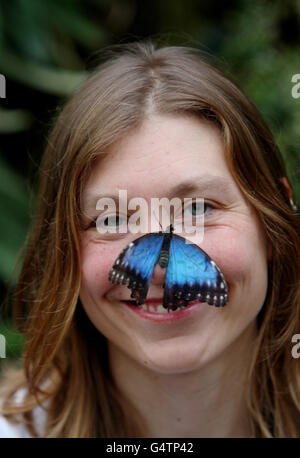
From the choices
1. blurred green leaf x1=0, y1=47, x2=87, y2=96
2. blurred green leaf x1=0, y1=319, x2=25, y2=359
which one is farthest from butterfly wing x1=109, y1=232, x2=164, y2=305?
blurred green leaf x1=0, y1=47, x2=87, y2=96

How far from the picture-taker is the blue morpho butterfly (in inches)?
53.9

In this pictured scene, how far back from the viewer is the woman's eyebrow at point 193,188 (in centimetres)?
150

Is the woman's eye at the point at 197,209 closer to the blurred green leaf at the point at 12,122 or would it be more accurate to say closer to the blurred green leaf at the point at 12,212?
the blurred green leaf at the point at 12,212

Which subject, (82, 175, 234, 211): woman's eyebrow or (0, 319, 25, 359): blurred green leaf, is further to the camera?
(0, 319, 25, 359): blurred green leaf

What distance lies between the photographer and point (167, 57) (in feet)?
5.90

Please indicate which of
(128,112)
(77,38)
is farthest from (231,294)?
(77,38)

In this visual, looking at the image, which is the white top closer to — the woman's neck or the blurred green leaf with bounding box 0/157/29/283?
the woman's neck

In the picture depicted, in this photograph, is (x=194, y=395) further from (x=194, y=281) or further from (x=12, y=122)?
(x=12, y=122)

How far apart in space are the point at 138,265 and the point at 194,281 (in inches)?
6.1

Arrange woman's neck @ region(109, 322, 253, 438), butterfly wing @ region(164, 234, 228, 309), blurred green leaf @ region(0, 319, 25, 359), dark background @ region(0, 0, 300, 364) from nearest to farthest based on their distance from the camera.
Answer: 1. butterfly wing @ region(164, 234, 228, 309)
2. woman's neck @ region(109, 322, 253, 438)
3. blurred green leaf @ region(0, 319, 25, 359)
4. dark background @ region(0, 0, 300, 364)

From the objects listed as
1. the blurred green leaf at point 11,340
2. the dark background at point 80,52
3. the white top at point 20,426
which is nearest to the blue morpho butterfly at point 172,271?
the white top at point 20,426

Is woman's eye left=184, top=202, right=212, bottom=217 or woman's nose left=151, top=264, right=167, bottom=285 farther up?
woman's eye left=184, top=202, right=212, bottom=217

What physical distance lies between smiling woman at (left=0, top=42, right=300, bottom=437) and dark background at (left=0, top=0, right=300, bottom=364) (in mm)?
1079

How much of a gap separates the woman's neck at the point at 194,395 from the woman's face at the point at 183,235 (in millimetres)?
182
